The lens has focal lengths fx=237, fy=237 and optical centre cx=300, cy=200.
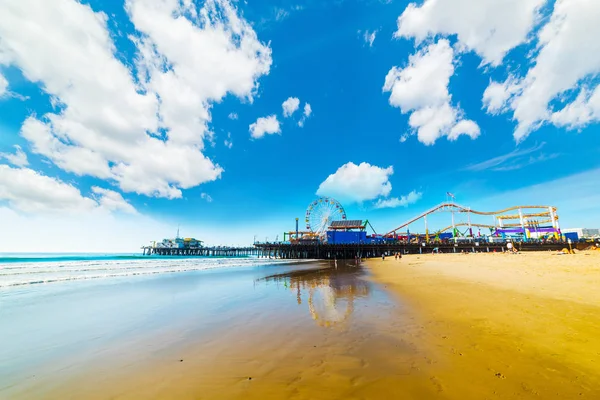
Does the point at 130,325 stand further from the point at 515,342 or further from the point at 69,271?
the point at 69,271

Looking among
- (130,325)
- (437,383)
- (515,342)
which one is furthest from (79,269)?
(515,342)

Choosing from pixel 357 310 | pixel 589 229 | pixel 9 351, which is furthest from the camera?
pixel 589 229

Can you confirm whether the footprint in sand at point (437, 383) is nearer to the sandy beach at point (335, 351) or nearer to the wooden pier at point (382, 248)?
the sandy beach at point (335, 351)

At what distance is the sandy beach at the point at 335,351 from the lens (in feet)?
12.1

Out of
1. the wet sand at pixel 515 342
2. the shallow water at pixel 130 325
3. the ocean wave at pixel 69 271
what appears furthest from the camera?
the ocean wave at pixel 69 271

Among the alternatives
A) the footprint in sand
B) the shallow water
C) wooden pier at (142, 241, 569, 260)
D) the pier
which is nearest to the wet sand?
the footprint in sand

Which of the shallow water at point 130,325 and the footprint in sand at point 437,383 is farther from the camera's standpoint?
the shallow water at point 130,325

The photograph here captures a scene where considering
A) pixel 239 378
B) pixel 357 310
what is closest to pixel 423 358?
pixel 239 378

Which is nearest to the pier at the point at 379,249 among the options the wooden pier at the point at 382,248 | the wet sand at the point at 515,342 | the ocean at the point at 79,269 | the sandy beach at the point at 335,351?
the wooden pier at the point at 382,248

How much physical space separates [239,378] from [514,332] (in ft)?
20.8

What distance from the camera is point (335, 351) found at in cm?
514

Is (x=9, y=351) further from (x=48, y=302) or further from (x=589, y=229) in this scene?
(x=589, y=229)

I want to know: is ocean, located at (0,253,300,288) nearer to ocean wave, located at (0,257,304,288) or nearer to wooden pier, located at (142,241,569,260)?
ocean wave, located at (0,257,304,288)

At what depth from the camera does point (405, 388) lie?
11.7 feet
